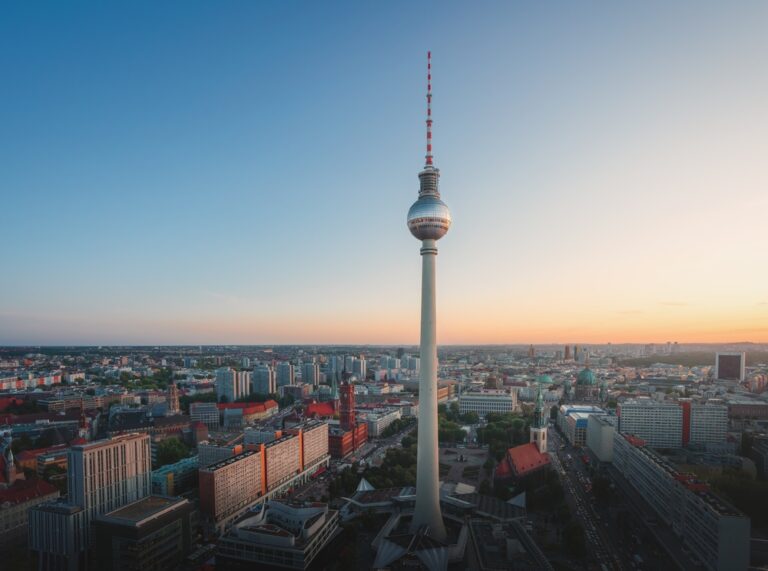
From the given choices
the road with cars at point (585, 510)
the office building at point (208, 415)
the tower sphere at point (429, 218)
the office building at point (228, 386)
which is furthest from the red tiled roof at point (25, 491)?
the office building at point (228, 386)

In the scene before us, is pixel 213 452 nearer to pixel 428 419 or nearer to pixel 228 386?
pixel 428 419

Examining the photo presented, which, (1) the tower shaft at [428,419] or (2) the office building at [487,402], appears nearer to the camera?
(1) the tower shaft at [428,419]

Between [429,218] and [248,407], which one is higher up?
[429,218]

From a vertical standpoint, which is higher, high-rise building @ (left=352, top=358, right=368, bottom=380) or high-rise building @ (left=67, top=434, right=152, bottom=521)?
high-rise building @ (left=67, top=434, right=152, bottom=521)

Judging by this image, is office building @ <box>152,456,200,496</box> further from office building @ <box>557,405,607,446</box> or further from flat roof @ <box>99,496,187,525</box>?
office building @ <box>557,405,607,446</box>

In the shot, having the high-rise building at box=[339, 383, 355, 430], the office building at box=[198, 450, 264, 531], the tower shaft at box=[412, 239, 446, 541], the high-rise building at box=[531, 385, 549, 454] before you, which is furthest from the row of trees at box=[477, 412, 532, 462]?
the office building at box=[198, 450, 264, 531]

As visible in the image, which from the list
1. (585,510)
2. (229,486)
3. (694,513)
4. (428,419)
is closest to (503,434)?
(585,510)

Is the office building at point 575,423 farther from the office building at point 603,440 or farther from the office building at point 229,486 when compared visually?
the office building at point 229,486
